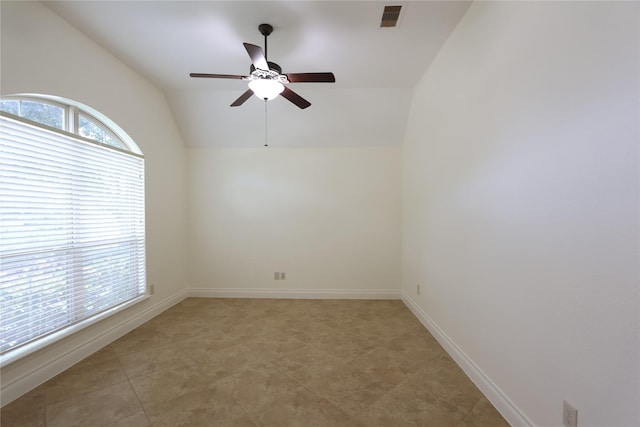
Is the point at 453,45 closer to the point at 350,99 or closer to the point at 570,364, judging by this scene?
the point at 350,99

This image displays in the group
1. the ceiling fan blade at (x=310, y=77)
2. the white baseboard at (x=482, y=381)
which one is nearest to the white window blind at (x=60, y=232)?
the ceiling fan blade at (x=310, y=77)

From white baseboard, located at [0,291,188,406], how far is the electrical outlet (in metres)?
3.41

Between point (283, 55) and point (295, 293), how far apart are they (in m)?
3.19

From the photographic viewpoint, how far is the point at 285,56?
8.43ft

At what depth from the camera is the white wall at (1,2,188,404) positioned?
5.95ft

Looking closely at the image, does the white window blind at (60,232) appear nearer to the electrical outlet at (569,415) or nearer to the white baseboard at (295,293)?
the white baseboard at (295,293)

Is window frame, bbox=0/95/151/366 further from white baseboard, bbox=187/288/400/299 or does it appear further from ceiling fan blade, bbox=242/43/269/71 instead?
ceiling fan blade, bbox=242/43/269/71

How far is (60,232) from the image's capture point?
2.15 meters

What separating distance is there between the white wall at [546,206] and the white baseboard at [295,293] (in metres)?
1.57

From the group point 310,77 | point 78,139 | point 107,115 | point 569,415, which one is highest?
point 310,77

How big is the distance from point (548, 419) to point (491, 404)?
467mm

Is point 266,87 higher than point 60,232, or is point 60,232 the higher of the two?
point 266,87

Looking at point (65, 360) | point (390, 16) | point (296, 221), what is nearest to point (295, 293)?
point (296, 221)

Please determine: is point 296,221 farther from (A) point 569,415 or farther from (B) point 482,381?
(A) point 569,415
